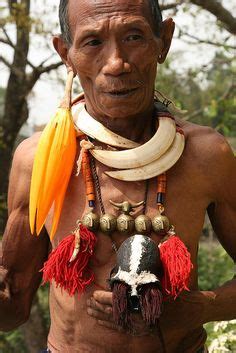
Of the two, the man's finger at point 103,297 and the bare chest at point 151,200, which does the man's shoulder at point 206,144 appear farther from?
the man's finger at point 103,297

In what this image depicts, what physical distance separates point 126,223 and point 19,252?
533 mm

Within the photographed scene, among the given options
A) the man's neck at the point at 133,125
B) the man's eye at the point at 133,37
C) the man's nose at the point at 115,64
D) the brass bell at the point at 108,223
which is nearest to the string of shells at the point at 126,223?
the brass bell at the point at 108,223

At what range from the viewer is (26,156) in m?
2.31

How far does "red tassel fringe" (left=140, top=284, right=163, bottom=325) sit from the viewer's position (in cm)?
181

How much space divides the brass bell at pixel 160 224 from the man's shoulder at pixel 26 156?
20.6 inches

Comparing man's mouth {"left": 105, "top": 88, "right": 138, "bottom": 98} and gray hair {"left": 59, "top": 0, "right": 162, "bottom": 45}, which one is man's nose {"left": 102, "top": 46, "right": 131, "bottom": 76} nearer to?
man's mouth {"left": 105, "top": 88, "right": 138, "bottom": 98}

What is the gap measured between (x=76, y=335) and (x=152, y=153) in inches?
28.2

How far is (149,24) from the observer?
6.86 ft

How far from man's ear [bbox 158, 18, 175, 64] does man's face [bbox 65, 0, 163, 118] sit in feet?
0.35

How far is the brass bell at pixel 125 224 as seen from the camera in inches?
82.2

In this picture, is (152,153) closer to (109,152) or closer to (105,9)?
(109,152)

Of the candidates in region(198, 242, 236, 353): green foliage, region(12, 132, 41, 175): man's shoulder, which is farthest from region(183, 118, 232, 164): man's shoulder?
region(198, 242, 236, 353): green foliage

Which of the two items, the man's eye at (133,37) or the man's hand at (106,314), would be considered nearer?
the man's hand at (106,314)

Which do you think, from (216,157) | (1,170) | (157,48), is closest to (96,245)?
(216,157)
